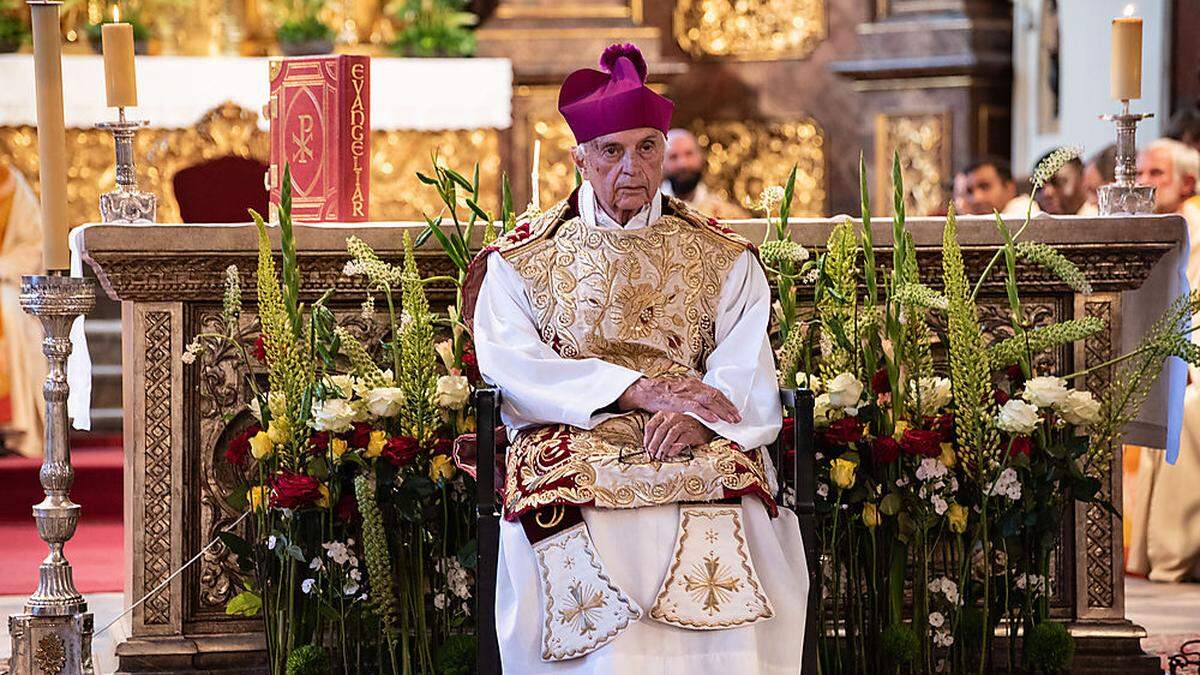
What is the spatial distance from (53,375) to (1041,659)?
7.89 feet

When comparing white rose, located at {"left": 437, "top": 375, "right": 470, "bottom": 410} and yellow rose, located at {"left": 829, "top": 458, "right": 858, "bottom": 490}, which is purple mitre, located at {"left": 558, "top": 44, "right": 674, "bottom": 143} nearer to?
white rose, located at {"left": 437, "top": 375, "right": 470, "bottom": 410}

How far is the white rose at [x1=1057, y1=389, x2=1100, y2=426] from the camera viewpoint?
4.69 m

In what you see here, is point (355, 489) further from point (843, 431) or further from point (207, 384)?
point (843, 431)

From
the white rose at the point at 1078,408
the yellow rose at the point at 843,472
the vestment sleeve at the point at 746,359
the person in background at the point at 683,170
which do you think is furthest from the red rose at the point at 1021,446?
the person in background at the point at 683,170

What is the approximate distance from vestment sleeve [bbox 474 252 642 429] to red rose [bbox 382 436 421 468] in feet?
1.17

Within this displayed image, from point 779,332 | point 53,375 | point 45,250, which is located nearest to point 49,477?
point 53,375

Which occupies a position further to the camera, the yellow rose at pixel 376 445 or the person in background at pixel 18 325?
the person in background at pixel 18 325

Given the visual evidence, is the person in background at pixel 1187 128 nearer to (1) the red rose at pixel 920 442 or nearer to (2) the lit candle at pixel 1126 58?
(2) the lit candle at pixel 1126 58

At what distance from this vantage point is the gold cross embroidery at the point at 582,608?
398 centimetres

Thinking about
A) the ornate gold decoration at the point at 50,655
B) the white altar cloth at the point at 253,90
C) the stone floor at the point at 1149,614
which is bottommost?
the stone floor at the point at 1149,614

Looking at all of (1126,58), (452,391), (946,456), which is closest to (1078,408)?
(946,456)

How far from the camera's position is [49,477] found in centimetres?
449

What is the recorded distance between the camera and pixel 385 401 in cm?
462

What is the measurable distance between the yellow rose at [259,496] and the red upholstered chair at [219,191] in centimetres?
115
